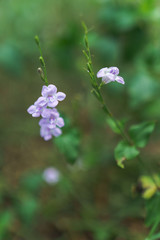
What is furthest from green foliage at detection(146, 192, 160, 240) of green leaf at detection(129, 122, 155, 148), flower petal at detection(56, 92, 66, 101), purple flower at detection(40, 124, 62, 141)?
flower petal at detection(56, 92, 66, 101)

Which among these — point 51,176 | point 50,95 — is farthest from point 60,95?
point 51,176

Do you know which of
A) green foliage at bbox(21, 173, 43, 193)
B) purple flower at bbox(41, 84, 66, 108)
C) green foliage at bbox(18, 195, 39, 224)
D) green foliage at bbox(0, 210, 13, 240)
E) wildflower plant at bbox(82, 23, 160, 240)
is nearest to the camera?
purple flower at bbox(41, 84, 66, 108)

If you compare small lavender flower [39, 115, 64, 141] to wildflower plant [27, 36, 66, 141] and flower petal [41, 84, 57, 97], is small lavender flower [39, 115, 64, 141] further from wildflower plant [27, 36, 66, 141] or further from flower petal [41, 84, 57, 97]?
flower petal [41, 84, 57, 97]

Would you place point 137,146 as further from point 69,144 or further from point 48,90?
point 48,90

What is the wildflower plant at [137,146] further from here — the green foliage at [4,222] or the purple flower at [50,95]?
the green foliage at [4,222]

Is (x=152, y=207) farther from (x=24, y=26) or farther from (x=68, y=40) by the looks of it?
(x=24, y=26)

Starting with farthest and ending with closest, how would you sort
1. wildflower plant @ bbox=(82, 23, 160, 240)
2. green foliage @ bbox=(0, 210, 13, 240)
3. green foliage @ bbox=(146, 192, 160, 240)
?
1. green foliage @ bbox=(0, 210, 13, 240)
2. green foliage @ bbox=(146, 192, 160, 240)
3. wildflower plant @ bbox=(82, 23, 160, 240)

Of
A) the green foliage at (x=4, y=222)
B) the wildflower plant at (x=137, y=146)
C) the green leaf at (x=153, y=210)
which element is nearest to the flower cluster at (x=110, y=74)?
the wildflower plant at (x=137, y=146)
